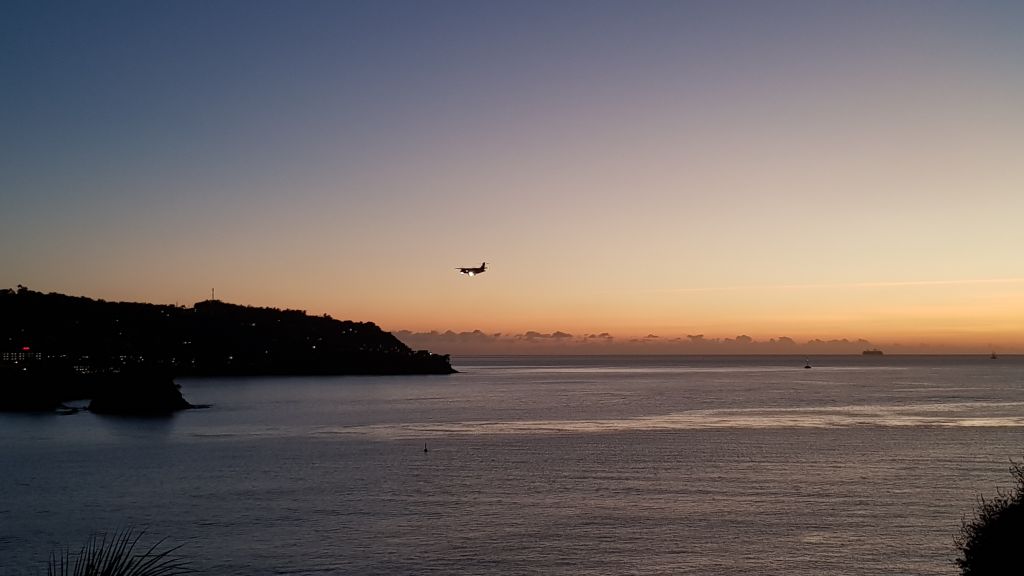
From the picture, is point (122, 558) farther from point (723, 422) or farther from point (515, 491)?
point (723, 422)

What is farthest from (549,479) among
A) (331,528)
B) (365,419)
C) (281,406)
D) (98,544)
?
(281,406)

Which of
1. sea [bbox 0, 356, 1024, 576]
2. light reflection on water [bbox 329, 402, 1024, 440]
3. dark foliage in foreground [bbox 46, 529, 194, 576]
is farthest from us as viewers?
light reflection on water [bbox 329, 402, 1024, 440]

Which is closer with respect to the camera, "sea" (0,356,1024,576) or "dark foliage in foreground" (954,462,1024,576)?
"dark foliage in foreground" (954,462,1024,576)

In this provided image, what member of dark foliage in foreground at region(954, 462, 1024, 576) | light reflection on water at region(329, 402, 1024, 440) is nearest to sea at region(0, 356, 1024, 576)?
light reflection on water at region(329, 402, 1024, 440)

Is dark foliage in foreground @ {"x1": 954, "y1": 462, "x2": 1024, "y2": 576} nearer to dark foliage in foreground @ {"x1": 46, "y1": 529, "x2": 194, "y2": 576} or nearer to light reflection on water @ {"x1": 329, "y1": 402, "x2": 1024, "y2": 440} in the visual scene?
dark foliage in foreground @ {"x1": 46, "y1": 529, "x2": 194, "y2": 576}

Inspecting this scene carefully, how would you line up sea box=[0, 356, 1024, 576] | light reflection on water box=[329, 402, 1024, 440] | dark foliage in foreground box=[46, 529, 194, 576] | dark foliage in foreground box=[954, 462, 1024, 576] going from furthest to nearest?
1. light reflection on water box=[329, 402, 1024, 440]
2. sea box=[0, 356, 1024, 576]
3. dark foliage in foreground box=[46, 529, 194, 576]
4. dark foliage in foreground box=[954, 462, 1024, 576]

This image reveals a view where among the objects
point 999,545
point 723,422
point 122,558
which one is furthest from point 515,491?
point 723,422

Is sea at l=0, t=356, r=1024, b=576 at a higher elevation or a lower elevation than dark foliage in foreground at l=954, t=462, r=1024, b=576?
lower

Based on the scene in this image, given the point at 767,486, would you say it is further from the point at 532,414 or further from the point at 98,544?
the point at 532,414
